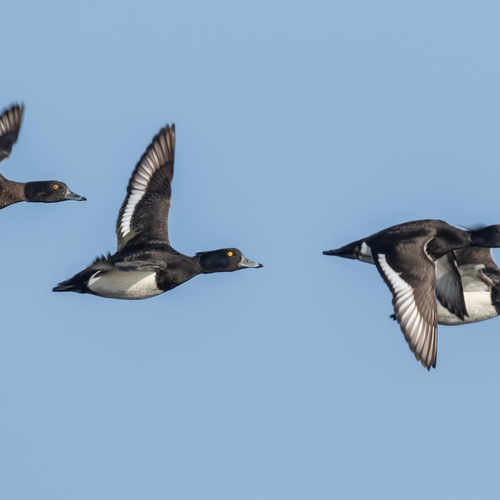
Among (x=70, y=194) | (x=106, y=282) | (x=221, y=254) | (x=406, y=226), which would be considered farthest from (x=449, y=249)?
(x=70, y=194)

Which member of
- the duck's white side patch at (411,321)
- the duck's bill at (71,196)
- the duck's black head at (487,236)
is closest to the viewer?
the duck's white side patch at (411,321)

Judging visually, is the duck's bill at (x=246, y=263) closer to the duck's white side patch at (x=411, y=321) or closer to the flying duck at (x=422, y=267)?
the flying duck at (x=422, y=267)

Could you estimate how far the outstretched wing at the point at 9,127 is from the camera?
1541cm

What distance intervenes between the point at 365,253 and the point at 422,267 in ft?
3.48

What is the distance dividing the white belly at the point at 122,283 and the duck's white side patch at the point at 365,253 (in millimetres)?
2449

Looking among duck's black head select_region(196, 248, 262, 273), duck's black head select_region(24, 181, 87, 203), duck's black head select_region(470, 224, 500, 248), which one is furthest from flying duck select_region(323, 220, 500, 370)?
duck's black head select_region(24, 181, 87, 203)

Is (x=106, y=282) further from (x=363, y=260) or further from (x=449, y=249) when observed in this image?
(x=449, y=249)

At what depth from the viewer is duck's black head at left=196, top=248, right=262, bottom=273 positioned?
14.5 meters

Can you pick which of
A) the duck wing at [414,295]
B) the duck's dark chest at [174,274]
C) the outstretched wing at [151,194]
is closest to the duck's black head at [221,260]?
the duck's dark chest at [174,274]

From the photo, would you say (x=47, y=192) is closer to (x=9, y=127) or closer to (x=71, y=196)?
(x=71, y=196)

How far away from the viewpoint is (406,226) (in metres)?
13.6

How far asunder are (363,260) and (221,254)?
68.5 inches

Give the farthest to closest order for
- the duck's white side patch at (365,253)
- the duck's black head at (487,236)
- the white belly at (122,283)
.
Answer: the duck's black head at (487,236), the duck's white side patch at (365,253), the white belly at (122,283)

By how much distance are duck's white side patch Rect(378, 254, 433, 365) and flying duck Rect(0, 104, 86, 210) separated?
4.90 metres
